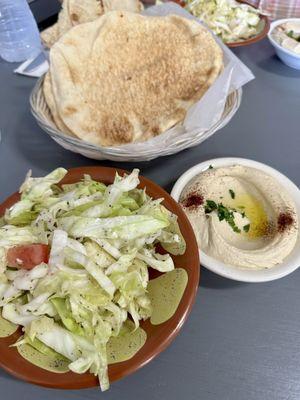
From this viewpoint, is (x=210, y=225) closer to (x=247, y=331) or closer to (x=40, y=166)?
(x=247, y=331)

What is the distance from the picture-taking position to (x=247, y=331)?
31.1 inches

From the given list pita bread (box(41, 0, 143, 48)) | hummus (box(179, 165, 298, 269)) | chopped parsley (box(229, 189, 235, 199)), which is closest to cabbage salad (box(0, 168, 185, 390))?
hummus (box(179, 165, 298, 269))

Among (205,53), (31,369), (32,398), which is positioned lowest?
(32,398)

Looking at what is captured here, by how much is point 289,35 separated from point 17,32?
1.09 metres

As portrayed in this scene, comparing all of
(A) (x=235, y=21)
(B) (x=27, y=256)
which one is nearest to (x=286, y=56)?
(A) (x=235, y=21)

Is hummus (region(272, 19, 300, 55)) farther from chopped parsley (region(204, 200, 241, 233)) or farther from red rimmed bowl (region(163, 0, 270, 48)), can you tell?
chopped parsley (region(204, 200, 241, 233))

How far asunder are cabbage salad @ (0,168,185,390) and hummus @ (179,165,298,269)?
11cm

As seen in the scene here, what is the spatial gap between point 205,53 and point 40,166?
60 cm

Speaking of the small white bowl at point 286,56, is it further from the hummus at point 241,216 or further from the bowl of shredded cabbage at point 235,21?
the hummus at point 241,216

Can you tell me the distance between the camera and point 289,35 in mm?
1465

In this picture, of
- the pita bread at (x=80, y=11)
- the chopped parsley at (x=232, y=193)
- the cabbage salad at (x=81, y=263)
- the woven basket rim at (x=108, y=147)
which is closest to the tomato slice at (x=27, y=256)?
the cabbage salad at (x=81, y=263)

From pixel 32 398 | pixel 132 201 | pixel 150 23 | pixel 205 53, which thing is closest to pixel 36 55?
pixel 150 23

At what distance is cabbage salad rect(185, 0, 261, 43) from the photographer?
58.8 inches

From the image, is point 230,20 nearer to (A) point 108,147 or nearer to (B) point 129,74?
(B) point 129,74
